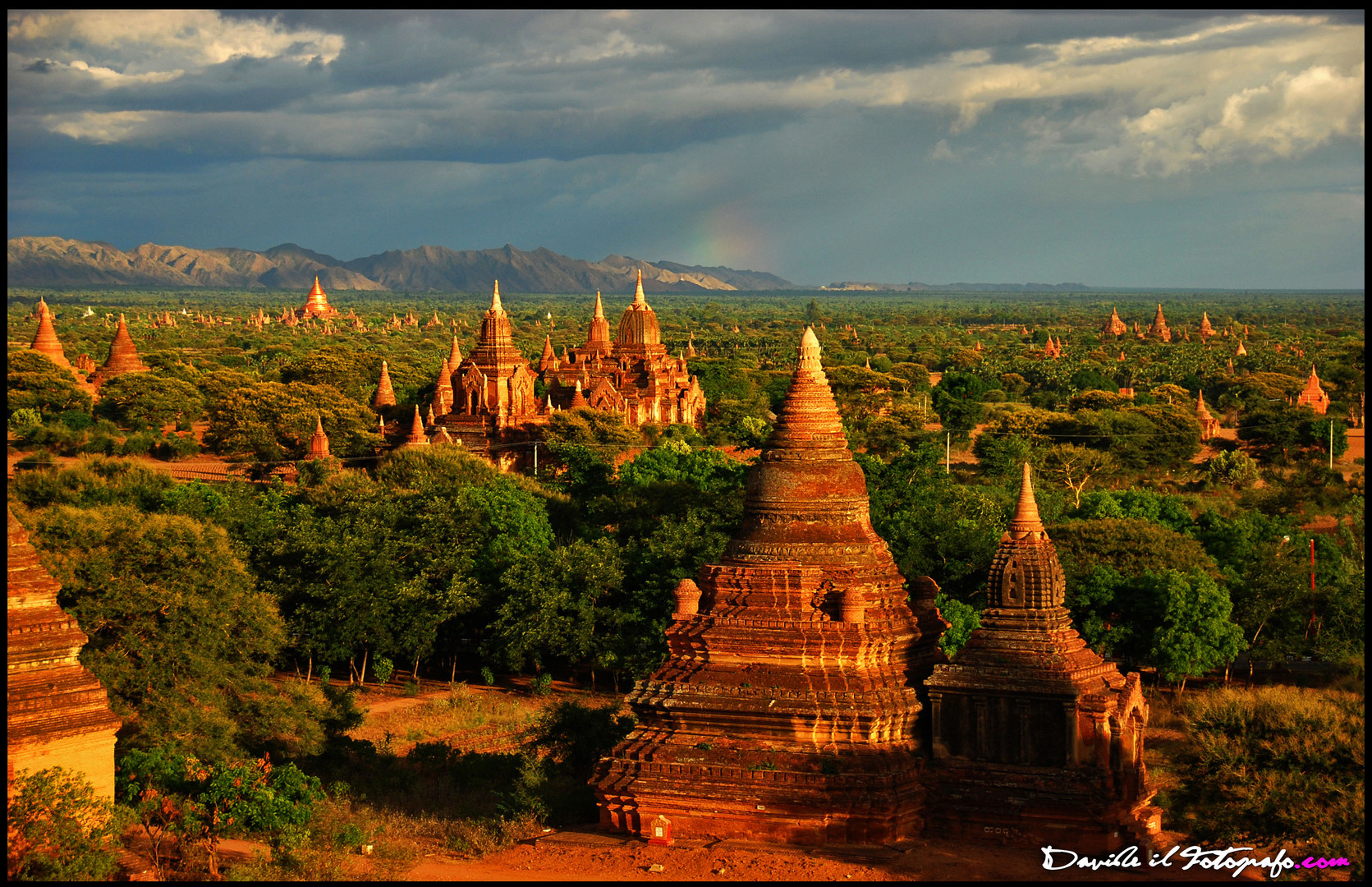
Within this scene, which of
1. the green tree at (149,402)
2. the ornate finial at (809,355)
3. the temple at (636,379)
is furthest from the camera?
the temple at (636,379)

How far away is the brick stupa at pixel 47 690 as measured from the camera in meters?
A: 18.2

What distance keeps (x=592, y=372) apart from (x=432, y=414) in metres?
13.5

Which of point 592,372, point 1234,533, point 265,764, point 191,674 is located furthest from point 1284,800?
point 592,372

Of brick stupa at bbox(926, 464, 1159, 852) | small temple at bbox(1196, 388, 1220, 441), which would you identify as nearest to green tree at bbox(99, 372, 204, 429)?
small temple at bbox(1196, 388, 1220, 441)

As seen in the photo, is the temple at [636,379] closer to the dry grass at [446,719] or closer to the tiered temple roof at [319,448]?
the tiered temple roof at [319,448]

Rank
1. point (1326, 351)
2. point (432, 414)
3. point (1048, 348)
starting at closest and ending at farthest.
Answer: point (432, 414) → point (1326, 351) → point (1048, 348)

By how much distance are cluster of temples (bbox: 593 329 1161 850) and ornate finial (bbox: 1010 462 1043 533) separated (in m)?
0.03

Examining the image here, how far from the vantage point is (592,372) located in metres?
79.6

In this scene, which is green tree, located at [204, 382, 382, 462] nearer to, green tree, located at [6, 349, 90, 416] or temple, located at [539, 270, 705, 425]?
green tree, located at [6, 349, 90, 416]

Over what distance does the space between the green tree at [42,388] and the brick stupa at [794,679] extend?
183 feet

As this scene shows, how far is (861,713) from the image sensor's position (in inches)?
791

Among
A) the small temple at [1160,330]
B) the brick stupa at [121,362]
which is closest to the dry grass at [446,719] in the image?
the brick stupa at [121,362]

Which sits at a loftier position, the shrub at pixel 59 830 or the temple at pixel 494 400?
the temple at pixel 494 400

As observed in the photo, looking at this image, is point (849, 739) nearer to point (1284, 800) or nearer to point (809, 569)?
point (809, 569)
